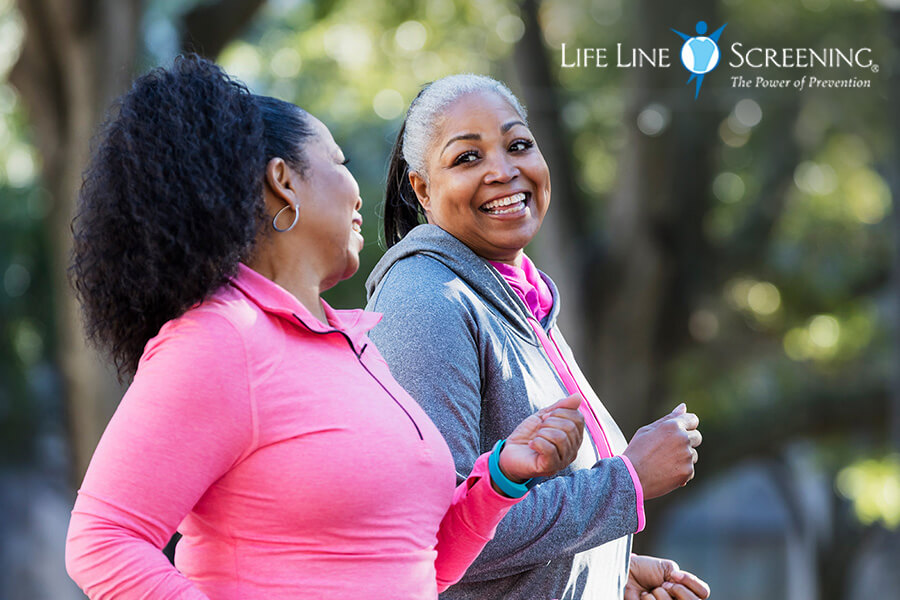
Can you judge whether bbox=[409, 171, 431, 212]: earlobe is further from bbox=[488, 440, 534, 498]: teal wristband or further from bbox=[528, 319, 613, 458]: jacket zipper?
bbox=[488, 440, 534, 498]: teal wristband

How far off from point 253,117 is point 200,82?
0.09 m

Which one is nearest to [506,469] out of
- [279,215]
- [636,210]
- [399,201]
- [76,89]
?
[279,215]

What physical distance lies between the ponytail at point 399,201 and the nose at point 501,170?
10.0 inches

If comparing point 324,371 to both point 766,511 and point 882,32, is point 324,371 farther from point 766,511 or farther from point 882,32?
point 766,511

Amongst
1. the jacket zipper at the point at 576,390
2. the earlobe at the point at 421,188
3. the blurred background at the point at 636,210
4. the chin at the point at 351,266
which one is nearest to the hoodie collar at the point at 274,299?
the chin at the point at 351,266

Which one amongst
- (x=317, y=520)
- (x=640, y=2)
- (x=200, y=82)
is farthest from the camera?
(x=640, y=2)

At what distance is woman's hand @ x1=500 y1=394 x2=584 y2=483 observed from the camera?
1517 mm

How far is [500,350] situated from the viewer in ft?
6.44

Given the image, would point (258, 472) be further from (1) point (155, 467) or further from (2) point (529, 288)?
(2) point (529, 288)

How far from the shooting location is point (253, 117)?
151cm

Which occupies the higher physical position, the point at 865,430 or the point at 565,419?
the point at 565,419

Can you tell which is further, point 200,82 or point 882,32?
point 882,32

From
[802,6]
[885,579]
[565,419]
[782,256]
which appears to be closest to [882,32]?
[802,6]

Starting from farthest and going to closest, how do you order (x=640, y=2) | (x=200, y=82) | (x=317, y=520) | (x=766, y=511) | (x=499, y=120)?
(x=766, y=511)
(x=640, y=2)
(x=499, y=120)
(x=200, y=82)
(x=317, y=520)
